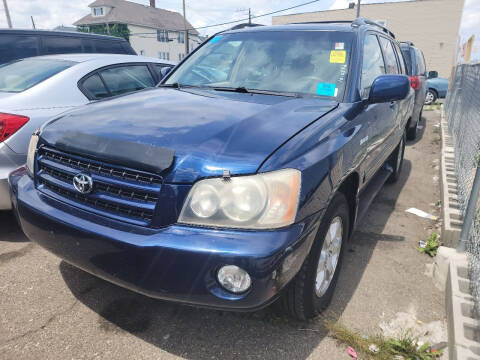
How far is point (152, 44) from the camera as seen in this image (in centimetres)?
5081

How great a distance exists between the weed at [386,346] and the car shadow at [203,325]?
0.42ft

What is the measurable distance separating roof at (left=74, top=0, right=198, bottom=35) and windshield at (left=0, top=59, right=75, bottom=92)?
158 feet

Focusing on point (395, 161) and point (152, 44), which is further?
point (152, 44)

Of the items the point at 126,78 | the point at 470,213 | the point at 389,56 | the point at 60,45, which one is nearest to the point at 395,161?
the point at 389,56

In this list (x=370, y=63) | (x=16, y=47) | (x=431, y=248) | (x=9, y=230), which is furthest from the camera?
(x=16, y=47)

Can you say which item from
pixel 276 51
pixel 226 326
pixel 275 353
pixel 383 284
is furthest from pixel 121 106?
pixel 383 284

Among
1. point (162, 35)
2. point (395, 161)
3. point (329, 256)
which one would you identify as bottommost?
point (395, 161)

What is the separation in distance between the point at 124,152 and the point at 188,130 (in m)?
0.35

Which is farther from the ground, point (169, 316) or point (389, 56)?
point (389, 56)

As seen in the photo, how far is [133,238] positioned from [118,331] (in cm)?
81

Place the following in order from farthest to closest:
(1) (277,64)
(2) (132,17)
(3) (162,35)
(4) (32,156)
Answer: (3) (162,35) → (2) (132,17) → (1) (277,64) → (4) (32,156)

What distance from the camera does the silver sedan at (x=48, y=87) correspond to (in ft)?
10.1

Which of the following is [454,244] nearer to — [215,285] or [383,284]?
[383,284]

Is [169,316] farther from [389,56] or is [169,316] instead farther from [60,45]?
[60,45]
